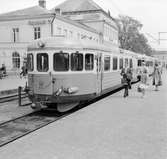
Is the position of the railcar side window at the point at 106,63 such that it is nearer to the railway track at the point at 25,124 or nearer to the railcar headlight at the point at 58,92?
the railway track at the point at 25,124

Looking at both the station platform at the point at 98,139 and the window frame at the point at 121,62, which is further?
the window frame at the point at 121,62

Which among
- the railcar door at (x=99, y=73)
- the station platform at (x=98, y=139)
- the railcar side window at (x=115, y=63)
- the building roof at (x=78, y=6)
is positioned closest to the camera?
the station platform at (x=98, y=139)

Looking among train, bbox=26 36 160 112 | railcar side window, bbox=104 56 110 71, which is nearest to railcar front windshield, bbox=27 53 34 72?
train, bbox=26 36 160 112

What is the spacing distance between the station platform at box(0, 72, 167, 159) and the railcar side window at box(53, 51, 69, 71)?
1797 mm

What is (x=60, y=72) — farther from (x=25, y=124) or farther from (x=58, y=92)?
(x=25, y=124)

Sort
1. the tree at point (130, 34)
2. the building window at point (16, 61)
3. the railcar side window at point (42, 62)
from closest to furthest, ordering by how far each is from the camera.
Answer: the railcar side window at point (42, 62)
the building window at point (16, 61)
the tree at point (130, 34)

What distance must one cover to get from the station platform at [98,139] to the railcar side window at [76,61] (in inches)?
70.4

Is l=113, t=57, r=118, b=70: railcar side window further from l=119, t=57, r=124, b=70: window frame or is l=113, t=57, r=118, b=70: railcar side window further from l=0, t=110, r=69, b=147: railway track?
l=0, t=110, r=69, b=147: railway track

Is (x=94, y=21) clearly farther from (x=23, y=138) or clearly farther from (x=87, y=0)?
(x=23, y=138)

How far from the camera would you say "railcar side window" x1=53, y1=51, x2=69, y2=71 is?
9.99 meters

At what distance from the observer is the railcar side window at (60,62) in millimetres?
9992

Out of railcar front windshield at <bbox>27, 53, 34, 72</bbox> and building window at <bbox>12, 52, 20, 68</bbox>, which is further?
building window at <bbox>12, 52, 20, 68</bbox>

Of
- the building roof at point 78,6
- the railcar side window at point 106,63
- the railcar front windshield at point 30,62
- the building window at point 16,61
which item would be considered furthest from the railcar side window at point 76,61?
the building roof at point 78,6

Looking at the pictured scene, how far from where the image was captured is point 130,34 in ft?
206
